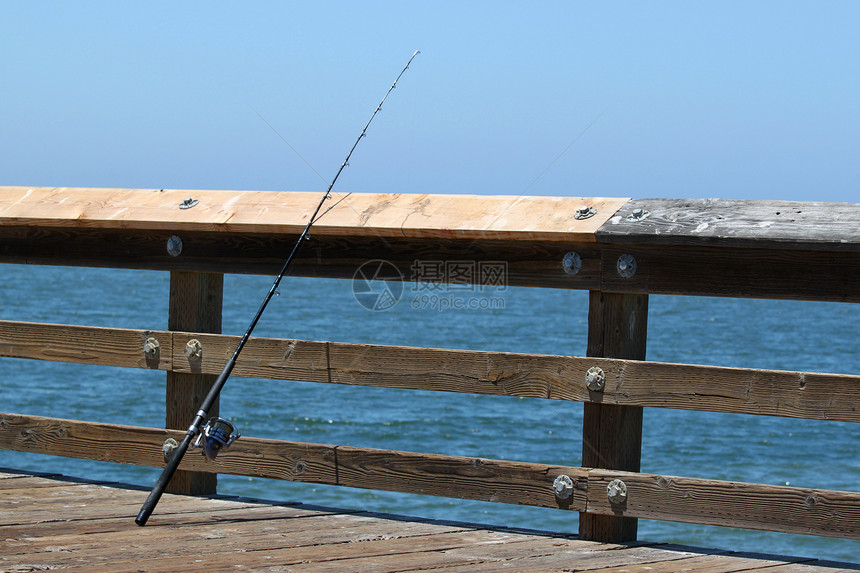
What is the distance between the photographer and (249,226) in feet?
10.9

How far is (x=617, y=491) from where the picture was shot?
2941 millimetres

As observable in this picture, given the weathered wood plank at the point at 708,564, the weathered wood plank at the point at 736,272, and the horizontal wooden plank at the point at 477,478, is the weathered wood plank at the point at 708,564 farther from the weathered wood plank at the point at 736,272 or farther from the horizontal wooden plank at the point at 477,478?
the weathered wood plank at the point at 736,272

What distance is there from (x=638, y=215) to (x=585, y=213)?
0.51ft

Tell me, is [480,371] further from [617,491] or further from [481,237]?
[617,491]

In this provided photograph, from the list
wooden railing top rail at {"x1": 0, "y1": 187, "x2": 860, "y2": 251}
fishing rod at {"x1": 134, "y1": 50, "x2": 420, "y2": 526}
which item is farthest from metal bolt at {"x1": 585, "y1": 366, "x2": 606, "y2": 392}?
fishing rod at {"x1": 134, "y1": 50, "x2": 420, "y2": 526}

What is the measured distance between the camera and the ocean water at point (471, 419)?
12.1 m

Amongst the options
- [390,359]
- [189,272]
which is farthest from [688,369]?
[189,272]

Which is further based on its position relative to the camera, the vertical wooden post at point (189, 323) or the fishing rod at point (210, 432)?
the vertical wooden post at point (189, 323)

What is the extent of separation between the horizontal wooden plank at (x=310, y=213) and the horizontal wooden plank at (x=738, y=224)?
3.7 inches

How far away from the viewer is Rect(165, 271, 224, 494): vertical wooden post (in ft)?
11.6

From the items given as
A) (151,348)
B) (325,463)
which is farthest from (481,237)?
(151,348)

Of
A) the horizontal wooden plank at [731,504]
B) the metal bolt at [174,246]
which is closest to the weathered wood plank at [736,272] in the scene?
the horizontal wooden plank at [731,504]

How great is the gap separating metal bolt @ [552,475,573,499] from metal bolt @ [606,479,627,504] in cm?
11

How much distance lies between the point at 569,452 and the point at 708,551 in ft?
45.7
